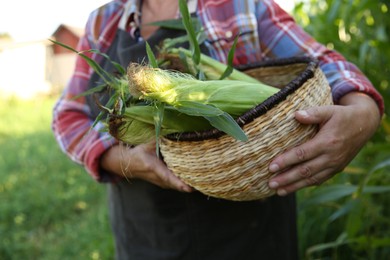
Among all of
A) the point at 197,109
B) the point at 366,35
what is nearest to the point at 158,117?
the point at 197,109

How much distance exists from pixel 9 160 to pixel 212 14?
2.99m

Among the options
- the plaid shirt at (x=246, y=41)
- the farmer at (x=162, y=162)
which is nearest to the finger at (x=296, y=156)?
the farmer at (x=162, y=162)

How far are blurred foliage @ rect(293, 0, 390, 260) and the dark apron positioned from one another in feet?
0.78

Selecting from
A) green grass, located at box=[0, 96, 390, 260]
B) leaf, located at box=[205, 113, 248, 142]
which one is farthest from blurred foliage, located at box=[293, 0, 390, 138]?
leaf, located at box=[205, 113, 248, 142]

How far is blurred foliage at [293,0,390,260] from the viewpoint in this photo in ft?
4.37

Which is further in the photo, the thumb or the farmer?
the farmer

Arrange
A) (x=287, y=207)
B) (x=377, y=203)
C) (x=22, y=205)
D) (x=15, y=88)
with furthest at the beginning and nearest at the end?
1. (x=15, y=88)
2. (x=22, y=205)
3. (x=377, y=203)
4. (x=287, y=207)

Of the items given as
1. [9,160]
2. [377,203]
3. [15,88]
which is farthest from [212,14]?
[15,88]

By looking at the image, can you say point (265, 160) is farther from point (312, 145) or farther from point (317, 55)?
point (317, 55)

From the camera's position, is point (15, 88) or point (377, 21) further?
point (15, 88)

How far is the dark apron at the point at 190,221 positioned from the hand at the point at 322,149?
0.26m

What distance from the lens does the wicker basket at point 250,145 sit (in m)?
0.76

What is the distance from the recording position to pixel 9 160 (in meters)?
3.71

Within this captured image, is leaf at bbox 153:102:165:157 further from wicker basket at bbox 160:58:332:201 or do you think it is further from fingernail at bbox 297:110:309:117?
fingernail at bbox 297:110:309:117
